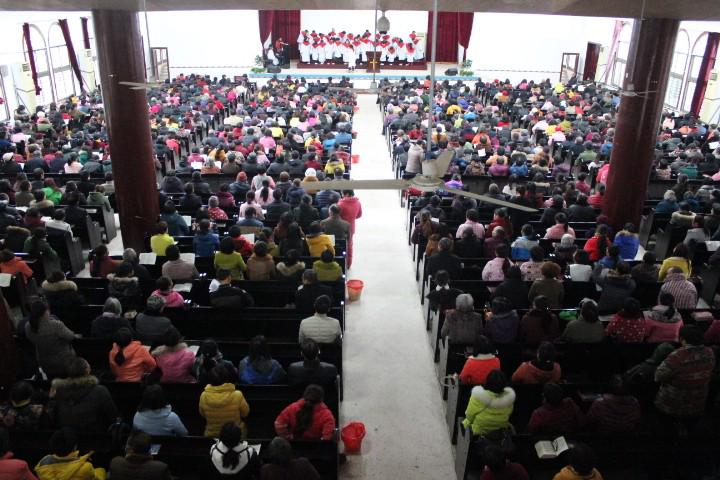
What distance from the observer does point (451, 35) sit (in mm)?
30109

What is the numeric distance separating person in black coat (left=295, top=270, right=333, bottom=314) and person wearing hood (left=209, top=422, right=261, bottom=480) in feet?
8.00

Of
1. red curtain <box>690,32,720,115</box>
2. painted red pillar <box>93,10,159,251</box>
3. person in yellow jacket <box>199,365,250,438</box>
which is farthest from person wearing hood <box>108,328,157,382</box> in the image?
red curtain <box>690,32,720,115</box>

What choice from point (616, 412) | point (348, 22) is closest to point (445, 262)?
point (616, 412)

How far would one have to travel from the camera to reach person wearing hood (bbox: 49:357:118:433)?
479 cm

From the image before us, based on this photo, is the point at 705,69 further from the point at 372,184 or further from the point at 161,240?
the point at 372,184

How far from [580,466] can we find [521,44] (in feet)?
97.0

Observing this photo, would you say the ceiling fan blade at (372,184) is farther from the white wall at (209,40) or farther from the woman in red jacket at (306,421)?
the white wall at (209,40)

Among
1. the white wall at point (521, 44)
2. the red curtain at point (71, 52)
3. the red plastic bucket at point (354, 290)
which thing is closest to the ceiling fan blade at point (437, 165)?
the red plastic bucket at point (354, 290)

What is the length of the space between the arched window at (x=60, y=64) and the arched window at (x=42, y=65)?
1.23ft

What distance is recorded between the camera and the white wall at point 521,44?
2962cm

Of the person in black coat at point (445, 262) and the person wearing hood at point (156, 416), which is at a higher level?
the person in black coat at point (445, 262)

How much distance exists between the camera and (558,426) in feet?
16.0

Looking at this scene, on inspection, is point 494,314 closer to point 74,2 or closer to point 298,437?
point 298,437

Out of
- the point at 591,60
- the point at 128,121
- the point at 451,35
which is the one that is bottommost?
the point at 128,121
